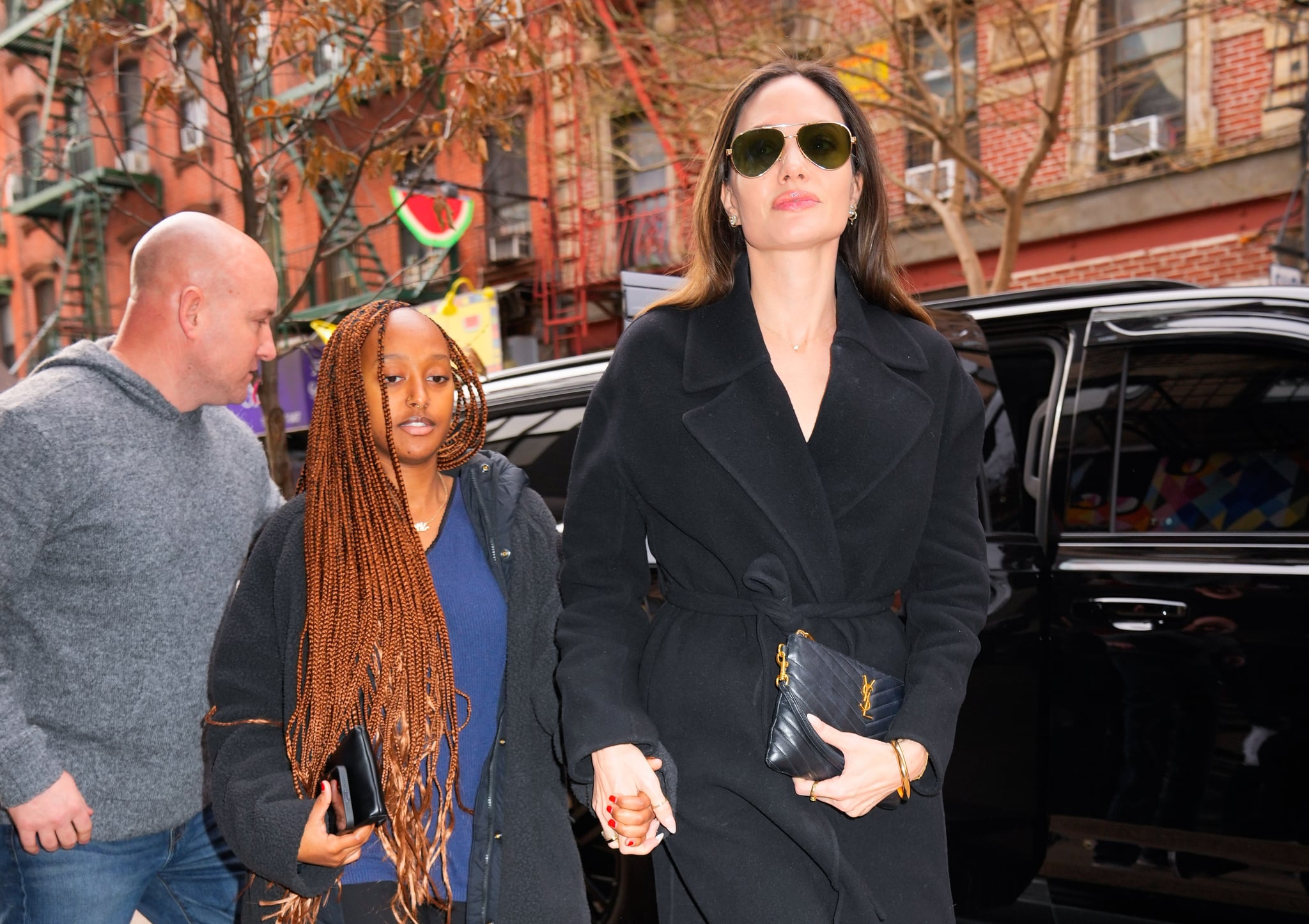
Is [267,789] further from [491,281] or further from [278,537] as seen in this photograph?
[491,281]

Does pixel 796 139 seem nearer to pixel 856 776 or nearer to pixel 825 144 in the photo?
pixel 825 144

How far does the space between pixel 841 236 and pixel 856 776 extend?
1011 millimetres

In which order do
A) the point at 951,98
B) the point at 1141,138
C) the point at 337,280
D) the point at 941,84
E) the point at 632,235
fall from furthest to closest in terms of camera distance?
the point at 337,280, the point at 632,235, the point at 941,84, the point at 951,98, the point at 1141,138

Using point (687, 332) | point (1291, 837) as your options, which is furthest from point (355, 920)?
point (1291, 837)

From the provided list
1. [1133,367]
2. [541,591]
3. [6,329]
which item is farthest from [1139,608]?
[6,329]

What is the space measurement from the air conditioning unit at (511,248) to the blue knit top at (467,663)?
13594mm

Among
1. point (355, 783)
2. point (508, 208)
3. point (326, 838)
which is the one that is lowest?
point (326, 838)

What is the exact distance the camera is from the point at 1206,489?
316 centimetres

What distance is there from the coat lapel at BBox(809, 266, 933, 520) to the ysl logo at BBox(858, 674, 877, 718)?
28 cm

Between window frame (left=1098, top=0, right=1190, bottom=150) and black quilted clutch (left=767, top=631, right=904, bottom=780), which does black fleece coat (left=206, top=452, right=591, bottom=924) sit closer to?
black quilted clutch (left=767, top=631, right=904, bottom=780)

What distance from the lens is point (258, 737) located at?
212 cm

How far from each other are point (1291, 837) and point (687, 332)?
1.95 m

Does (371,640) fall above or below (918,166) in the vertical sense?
below

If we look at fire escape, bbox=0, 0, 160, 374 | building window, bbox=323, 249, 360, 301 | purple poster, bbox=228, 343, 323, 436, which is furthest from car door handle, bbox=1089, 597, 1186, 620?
fire escape, bbox=0, 0, 160, 374
